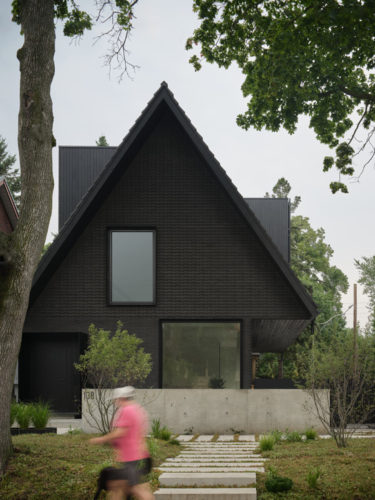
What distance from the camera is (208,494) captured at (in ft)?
27.6

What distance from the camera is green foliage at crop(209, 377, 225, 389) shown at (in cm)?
1859

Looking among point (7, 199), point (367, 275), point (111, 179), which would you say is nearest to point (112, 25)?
point (111, 179)

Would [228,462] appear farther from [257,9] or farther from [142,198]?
[142,198]

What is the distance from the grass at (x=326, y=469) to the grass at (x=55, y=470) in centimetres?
183

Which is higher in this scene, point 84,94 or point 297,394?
point 84,94

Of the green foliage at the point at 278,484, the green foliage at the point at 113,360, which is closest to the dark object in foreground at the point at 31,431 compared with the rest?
the green foliage at the point at 113,360

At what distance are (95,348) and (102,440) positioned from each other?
26.2 ft

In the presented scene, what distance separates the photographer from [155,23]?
37.0 feet

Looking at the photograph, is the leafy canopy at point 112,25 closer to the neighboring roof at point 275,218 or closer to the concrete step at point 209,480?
the concrete step at point 209,480

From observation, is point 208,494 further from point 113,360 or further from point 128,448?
point 113,360

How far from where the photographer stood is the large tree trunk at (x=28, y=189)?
33.8ft

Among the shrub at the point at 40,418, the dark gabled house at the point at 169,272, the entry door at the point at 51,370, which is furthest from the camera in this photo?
the entry door at the point at 51,370

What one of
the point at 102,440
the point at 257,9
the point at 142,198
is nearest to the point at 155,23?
the point at 257,9

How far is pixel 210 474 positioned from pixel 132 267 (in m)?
10.1
